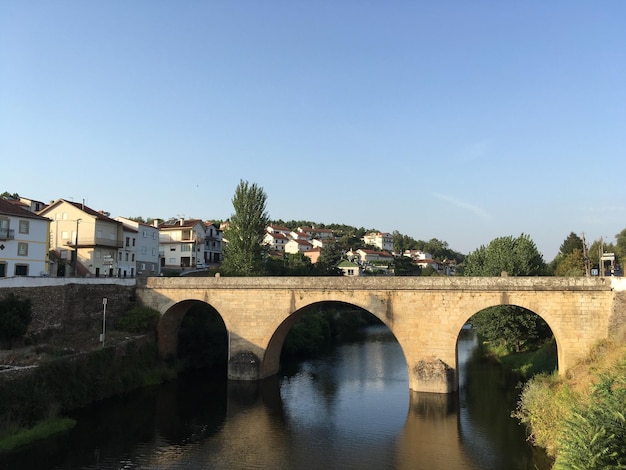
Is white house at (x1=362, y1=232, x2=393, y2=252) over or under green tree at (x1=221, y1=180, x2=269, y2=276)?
over

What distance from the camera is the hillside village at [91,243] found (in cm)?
3325

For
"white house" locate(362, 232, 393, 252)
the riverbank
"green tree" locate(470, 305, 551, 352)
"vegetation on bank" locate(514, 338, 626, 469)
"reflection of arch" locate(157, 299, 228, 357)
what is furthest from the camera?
"white house" locate(362, 232, 393, 252)

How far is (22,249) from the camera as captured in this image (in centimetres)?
3347

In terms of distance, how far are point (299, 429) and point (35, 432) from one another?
35.4ft

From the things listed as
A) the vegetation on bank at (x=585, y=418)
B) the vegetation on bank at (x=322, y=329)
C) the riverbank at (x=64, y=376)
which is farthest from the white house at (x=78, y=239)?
the vegetation on bank at (x=585, y=418)

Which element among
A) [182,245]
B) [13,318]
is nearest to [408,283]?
[13,318]

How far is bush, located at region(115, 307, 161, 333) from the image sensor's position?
102ft

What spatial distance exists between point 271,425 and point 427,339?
9.36 meters

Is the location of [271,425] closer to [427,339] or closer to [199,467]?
[199,467]

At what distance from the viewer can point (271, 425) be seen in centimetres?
2214

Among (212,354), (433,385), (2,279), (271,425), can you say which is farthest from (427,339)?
(2,279)

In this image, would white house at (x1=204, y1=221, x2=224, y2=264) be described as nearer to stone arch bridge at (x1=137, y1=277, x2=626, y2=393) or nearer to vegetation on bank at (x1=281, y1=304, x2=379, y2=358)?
vegetation on bank at (x1=281, y1=304, x2=379, y2=358)

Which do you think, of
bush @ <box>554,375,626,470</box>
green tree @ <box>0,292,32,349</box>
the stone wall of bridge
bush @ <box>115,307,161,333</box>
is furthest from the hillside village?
bush @ <box>554,375,626,470</box>

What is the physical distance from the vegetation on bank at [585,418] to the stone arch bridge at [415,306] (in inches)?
120
